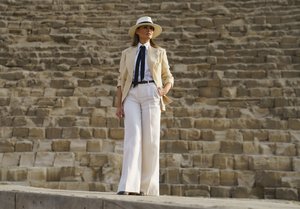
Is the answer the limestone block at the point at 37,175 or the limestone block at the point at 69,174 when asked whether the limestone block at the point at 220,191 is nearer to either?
the limestone block at the point at 69,174

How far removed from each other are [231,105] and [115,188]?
250 cm

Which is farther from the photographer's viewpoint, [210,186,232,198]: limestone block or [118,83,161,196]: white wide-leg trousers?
[210,186,232,198]: limestone block

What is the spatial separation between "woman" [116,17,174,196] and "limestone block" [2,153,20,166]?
3.02 m

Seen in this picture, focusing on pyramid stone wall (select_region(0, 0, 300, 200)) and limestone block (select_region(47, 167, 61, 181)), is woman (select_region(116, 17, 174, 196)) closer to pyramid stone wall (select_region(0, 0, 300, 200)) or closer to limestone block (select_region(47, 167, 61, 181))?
pyramid stone wall (select_region(0, 0, 300, 200))

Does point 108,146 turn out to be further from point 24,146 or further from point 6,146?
point 6,146

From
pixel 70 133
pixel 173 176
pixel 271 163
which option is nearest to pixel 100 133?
pixel 70 133

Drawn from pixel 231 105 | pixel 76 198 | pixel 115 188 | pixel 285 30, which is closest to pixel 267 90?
pixel 231 105

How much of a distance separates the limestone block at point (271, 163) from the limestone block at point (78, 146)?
229cm

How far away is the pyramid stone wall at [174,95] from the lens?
649cm

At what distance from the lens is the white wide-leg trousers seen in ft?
14.1

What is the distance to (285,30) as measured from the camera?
32.5ft

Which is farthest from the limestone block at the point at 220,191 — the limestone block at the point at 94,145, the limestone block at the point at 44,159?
the limestone block at the point at 44,159

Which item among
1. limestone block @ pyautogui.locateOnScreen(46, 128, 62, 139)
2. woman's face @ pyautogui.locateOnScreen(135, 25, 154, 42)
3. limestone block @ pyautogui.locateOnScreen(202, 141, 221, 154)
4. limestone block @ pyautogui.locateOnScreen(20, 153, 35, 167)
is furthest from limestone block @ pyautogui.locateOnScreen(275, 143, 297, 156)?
limestone block @ pyautogui.locateOnScreen(20, 153, 35, 167)

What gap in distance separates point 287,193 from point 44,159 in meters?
3.21
